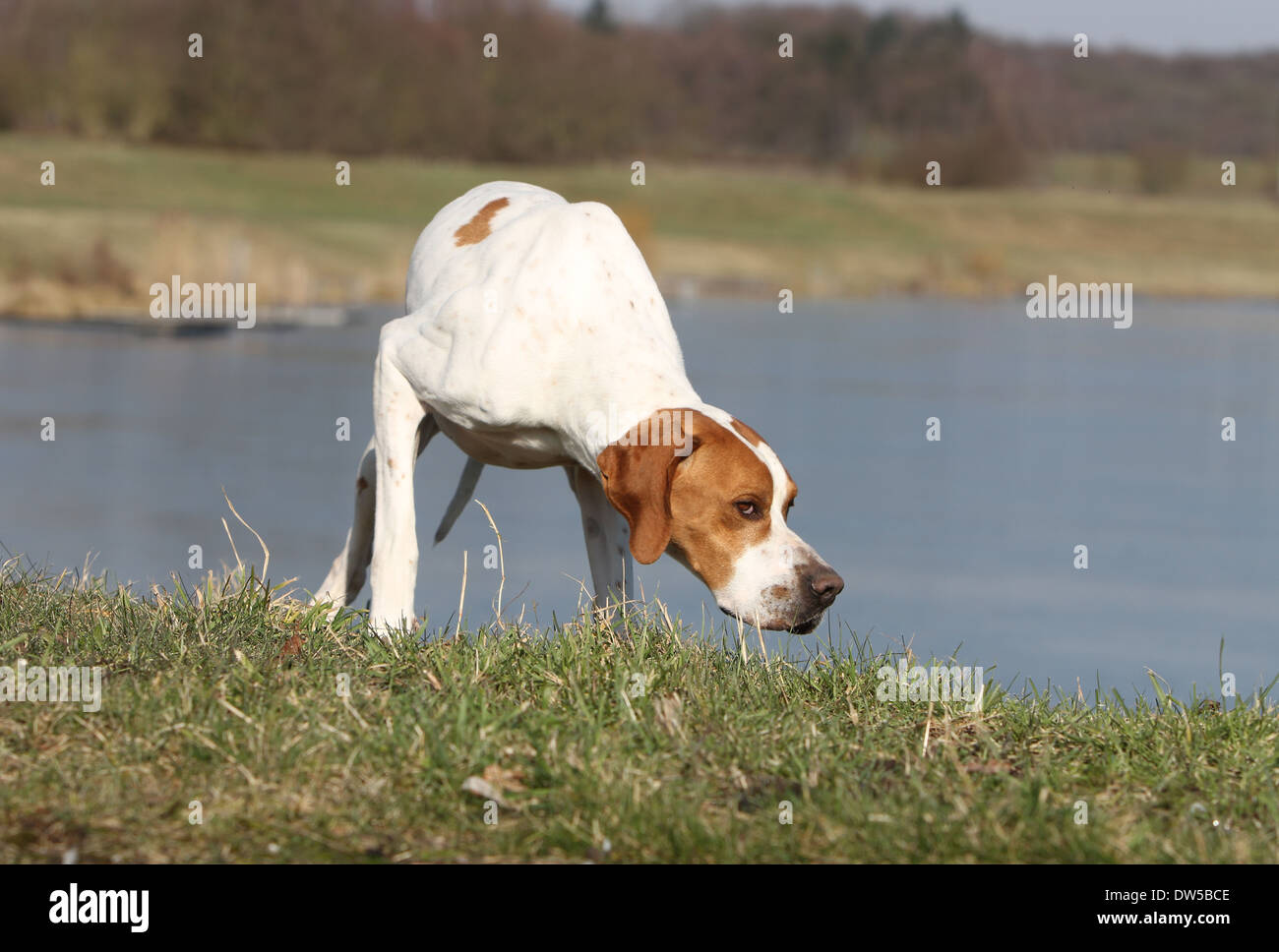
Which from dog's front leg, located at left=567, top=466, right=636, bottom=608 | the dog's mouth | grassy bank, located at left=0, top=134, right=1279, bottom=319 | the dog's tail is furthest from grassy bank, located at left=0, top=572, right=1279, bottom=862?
grassy bank, located at left=0, top=134, right=1279, bottom=319

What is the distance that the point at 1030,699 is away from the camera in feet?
14.8

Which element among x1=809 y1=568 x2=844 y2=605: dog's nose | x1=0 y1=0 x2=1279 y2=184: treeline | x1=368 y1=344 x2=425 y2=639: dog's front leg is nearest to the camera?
x1=809 y1=568 x2=844 y2=605: dog's nose

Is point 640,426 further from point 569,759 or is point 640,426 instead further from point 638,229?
point 638,229

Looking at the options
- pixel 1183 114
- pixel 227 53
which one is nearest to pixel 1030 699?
pixel 227 53

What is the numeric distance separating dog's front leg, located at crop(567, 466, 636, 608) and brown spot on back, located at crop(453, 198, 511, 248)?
0.88 metres

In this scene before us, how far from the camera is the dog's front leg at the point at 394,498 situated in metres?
5.19

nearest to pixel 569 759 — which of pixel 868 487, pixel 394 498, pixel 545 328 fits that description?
pixel 545 328

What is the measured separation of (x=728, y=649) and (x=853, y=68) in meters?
97.2

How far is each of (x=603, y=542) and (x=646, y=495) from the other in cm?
125

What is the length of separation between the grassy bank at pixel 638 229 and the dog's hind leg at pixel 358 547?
58.5 ft

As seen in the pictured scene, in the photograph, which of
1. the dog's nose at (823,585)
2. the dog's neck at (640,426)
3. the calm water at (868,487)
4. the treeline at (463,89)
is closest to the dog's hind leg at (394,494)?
the calm water at (868,487)

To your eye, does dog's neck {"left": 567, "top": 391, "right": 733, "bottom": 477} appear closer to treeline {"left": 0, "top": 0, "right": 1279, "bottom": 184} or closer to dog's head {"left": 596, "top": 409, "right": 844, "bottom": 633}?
dog's head {"left": 596, "top": 409, "right": 844, "bottom": 633}

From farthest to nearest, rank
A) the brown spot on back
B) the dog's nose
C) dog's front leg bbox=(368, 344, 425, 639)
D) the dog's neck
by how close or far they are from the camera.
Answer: the brown spot on back → dog's front leg bbox=(368, 344, 425, 639) → the dog's neck → the dog's nose

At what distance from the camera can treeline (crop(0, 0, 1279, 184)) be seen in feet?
185
